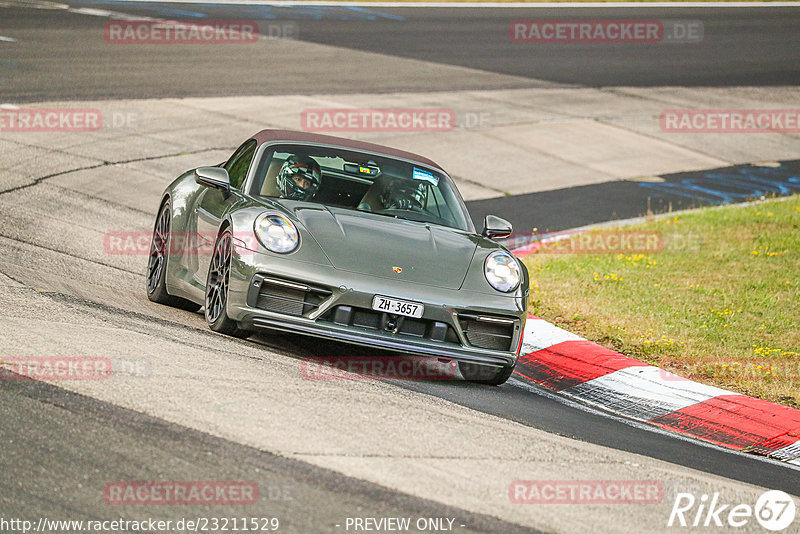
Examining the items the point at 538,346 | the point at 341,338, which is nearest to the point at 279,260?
the point at 341,338

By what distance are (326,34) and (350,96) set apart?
7.25m

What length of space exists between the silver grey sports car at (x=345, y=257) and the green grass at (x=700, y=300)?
1.71m

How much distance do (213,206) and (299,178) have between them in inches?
24.8

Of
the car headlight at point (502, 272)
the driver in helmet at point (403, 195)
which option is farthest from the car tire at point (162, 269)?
the car headlight at point (502, 272)

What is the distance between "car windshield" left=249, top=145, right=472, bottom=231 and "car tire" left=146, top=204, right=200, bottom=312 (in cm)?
108

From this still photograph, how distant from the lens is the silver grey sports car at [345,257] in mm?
7027

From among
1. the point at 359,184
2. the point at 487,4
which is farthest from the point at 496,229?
the point at 487,4

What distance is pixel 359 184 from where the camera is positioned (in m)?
8.35

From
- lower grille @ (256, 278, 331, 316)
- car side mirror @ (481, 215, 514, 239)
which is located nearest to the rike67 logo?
lower grille @ (256, 278, 331, 316)

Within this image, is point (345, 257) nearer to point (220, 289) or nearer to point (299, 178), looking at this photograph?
point (220, 289)

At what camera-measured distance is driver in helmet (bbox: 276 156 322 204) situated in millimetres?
8133

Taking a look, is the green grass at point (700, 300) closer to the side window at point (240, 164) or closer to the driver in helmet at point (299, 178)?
the driver in helmet at point (299, 178)

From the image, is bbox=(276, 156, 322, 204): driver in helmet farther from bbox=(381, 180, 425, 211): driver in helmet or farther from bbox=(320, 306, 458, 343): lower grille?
bbox=(320, 306, 458, 343): lower grille

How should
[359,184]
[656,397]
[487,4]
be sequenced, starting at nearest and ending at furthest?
[656,397]
[359,184]
[487,4]
